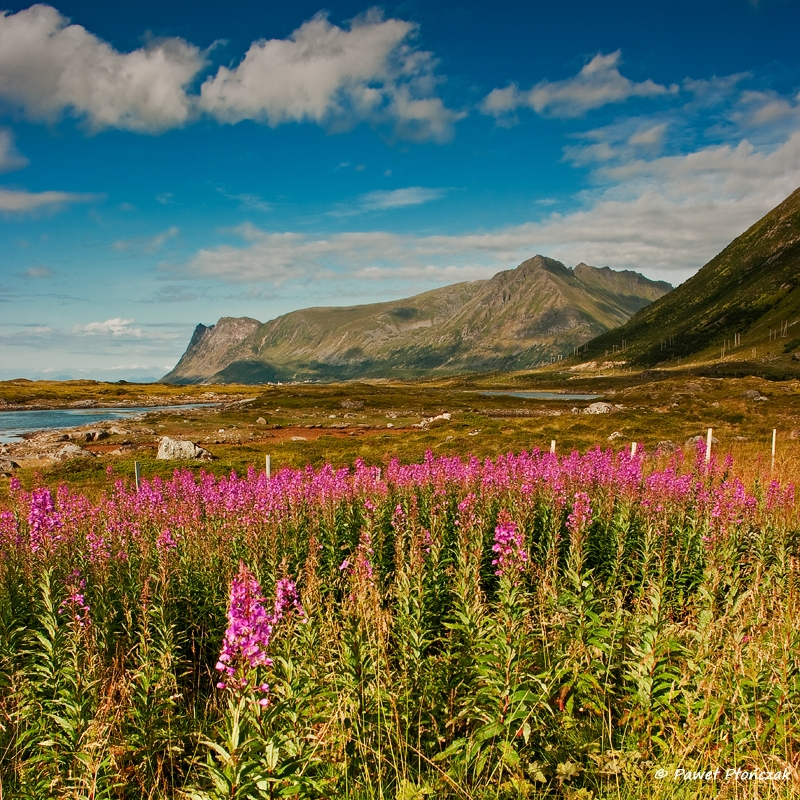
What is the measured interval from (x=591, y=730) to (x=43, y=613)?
663 centimetres

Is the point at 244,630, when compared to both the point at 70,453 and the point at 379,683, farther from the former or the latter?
the point at 70,453

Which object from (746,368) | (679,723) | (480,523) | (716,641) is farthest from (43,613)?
(746,368)

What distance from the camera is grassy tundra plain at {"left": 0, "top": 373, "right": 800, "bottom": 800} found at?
4.52 meters

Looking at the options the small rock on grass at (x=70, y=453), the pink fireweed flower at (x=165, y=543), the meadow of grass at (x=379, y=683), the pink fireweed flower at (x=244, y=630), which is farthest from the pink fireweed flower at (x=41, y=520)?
the small rock on grass at (x=70, y=453)

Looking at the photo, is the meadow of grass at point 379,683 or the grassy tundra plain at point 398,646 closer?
the meadow of grass at point 379,683

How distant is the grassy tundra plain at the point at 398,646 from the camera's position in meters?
4.52

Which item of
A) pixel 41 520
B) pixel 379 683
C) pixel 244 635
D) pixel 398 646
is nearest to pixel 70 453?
pixel 41 520

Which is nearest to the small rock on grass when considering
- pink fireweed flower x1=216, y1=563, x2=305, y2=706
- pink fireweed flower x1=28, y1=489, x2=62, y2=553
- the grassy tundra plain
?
the grassy tundra plain

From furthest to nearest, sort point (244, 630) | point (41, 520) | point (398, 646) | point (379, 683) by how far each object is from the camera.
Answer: point (41, 520) → point (398, 646) → point (379, 683) → point (244, 630)

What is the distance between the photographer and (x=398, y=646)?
22.9ft

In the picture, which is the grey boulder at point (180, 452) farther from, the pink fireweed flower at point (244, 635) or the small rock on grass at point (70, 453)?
the pink fireweed flower at point (244, 635)

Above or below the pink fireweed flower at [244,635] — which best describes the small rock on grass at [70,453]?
below

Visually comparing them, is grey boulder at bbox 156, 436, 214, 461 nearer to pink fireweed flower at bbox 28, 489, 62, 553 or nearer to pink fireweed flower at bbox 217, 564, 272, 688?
pink fireweed flower at bbox 28, 489, 62, 553

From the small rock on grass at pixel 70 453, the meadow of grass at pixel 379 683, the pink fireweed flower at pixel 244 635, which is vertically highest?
the pink fireweed flower at pixel 244 635
